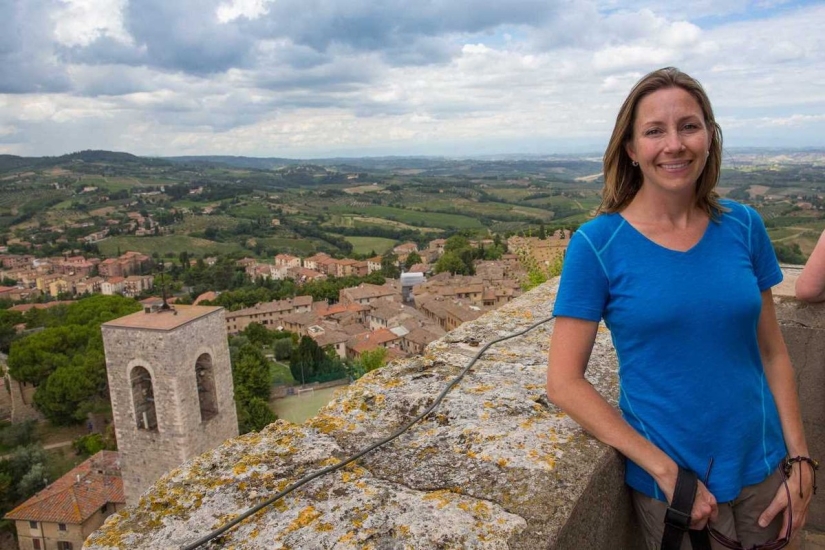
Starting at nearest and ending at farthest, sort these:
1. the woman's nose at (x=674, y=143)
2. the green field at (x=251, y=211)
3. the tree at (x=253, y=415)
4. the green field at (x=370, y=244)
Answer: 1. the woman's nose at (x=674, y=143)
2. the tree at (x=253, y=415)
3. the green field at (x=370, y=244)
4. the green field at (x=251, y=211)

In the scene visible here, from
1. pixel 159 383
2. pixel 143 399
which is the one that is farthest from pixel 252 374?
pixel 159 383

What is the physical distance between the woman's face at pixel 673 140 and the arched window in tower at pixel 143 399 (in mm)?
12387

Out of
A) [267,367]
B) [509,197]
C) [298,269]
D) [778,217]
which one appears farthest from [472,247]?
[509,197]

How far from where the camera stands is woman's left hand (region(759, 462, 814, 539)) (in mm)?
1300

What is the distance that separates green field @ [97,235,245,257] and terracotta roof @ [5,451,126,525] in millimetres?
51944

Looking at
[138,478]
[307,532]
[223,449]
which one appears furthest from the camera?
[138,478]

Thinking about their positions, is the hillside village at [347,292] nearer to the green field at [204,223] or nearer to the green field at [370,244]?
the green field at [370,244]

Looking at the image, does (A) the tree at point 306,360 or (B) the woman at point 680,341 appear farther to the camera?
(A) the tree at point 306,360

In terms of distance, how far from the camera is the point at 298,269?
56438 mm

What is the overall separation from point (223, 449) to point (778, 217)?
41163 millimetres

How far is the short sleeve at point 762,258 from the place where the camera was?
143 centimetres

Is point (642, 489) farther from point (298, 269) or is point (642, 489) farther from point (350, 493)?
point (298, 269)

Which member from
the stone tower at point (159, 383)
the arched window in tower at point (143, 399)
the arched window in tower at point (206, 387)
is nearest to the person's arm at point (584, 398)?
the stone tower at point (159, 383)

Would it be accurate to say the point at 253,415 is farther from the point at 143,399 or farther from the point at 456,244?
the point at 456,244
